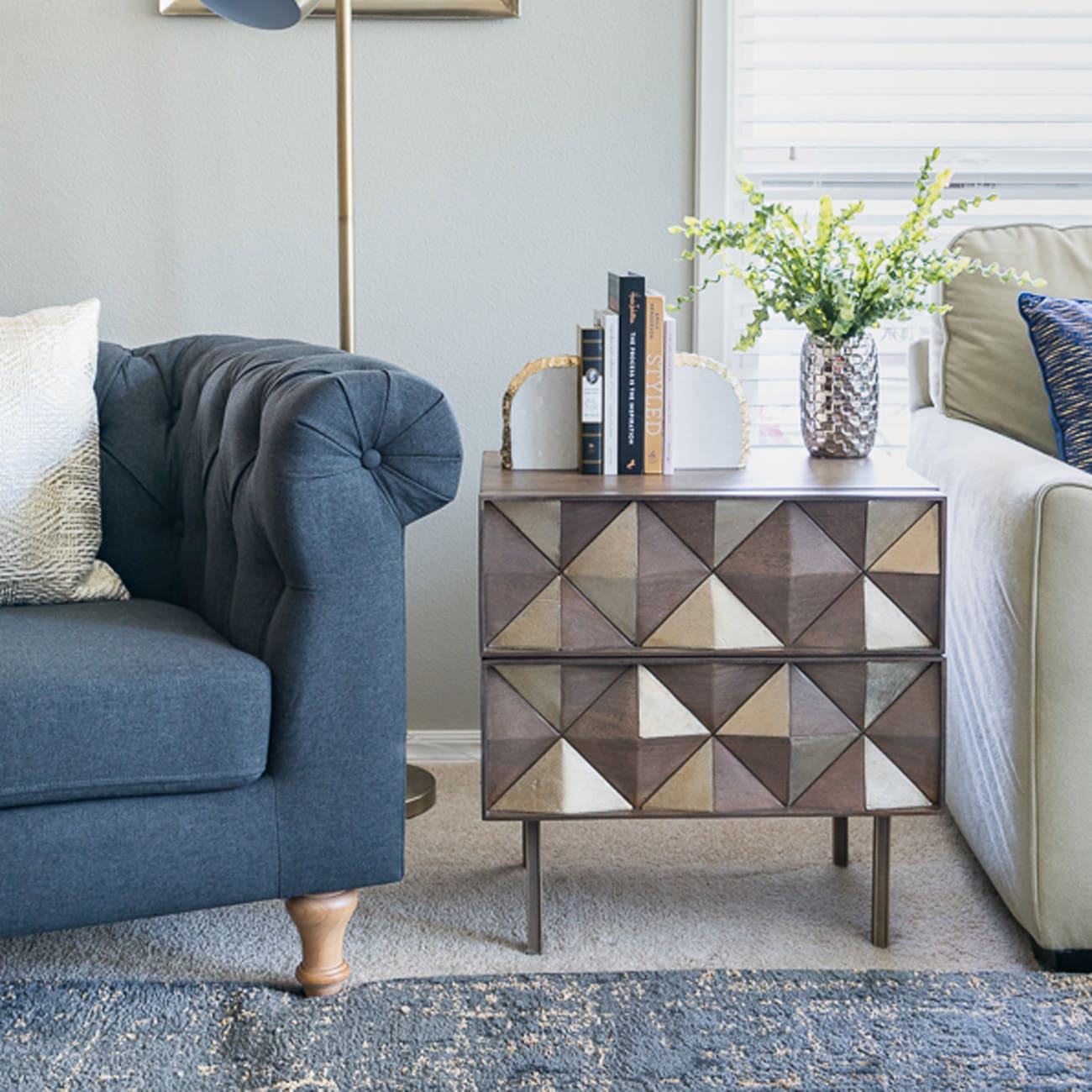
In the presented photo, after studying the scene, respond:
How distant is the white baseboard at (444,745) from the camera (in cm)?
253

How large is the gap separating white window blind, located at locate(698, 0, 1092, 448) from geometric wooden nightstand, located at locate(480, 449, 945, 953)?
856 mm

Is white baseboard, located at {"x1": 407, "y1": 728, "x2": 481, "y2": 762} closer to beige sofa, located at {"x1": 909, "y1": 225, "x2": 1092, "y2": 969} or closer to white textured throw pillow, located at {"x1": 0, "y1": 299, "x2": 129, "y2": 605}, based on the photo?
white textured throw pillow, located at {"x1": 0, "y1": 299, "x2": 129, "y2": 605}

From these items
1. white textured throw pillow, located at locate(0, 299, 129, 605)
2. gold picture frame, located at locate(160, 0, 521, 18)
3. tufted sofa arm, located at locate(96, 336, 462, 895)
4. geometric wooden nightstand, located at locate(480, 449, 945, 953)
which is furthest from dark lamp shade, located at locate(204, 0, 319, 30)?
geometric wooden nightstand, located at locate(480, 449, 945, 953)

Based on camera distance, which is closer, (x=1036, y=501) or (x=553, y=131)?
(x=1036, y=501)

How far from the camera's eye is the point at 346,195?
2.18m

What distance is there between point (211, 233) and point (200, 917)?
3.98 ft

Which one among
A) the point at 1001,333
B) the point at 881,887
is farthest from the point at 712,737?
the point at 1001,333

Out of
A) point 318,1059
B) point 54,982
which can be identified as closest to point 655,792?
point 318,1059

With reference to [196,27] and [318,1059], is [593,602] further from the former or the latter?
[196,27]

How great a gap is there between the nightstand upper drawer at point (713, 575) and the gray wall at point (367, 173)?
826 millimetres

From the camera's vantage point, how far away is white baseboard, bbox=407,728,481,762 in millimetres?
2527

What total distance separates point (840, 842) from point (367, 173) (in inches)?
55.2

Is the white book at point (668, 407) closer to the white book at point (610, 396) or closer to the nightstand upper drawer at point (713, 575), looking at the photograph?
the white book at point (610, 396)

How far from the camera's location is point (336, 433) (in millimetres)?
1478
